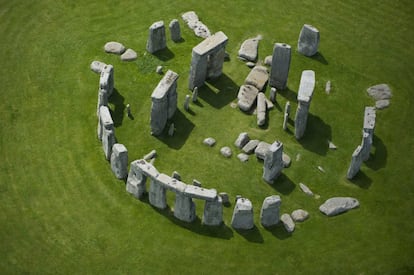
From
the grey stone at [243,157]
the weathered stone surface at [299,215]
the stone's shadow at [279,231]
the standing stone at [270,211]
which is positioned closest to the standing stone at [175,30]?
the grey stone at [243,157]

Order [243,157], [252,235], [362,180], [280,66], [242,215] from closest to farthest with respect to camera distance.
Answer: [242,215] → [252,235] → [362,180] → [243,157] → [280,66]

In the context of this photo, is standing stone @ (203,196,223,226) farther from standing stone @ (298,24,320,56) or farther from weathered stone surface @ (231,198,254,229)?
standing stone @ (298,24,320,56)

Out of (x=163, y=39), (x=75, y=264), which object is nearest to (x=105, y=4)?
(x=163, y=39)

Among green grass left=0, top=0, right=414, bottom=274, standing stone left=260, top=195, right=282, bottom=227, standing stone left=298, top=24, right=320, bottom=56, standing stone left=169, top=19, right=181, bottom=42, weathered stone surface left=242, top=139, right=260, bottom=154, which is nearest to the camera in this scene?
green grass left=0, top=0, right=414, bottom=274

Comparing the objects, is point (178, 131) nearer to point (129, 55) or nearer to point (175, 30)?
point (129, 55)

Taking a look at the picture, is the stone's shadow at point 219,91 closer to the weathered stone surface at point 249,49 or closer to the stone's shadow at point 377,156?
the weathered stone surface at point 249,49

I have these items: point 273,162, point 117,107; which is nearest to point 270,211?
point 273,162

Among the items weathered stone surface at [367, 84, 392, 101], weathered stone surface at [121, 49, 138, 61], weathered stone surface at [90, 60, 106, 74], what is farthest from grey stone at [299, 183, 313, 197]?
weathered stone surface at [90, 60, 106, 74]

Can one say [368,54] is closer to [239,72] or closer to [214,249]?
[239,72]
